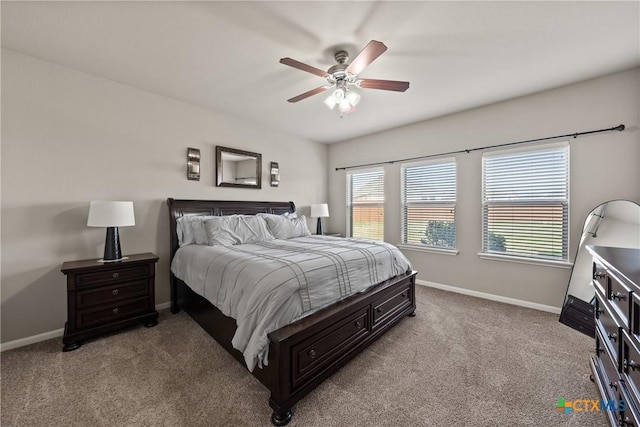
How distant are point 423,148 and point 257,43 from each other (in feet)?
9.78

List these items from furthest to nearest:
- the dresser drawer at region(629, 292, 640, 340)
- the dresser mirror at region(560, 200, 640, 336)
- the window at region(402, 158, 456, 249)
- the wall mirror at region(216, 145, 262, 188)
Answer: the window at region(402, 158, 456, 249)
the wall mirror at region(216, 145, 262, 188)
the dresser mirror at region(560, 200, 640, 336)
the dresser drawer at region(629, 292, 640, 340)

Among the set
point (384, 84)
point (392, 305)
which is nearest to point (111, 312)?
point (392, 305)

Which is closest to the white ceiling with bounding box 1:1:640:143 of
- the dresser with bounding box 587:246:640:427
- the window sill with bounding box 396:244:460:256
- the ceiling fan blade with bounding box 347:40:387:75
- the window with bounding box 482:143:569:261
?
the ceiling fan blade with bounding box 347:40:387:75

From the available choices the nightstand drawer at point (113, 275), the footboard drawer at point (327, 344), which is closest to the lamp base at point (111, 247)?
the nightstand drawer at point (113, 275)

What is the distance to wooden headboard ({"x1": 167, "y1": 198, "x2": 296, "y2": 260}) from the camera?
319cm

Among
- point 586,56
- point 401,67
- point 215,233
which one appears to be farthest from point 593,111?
point 215,233

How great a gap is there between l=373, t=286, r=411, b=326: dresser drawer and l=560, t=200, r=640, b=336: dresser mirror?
1.71 meters

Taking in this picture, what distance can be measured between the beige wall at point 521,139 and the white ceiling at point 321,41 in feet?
0.81

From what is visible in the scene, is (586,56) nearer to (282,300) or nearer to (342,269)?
(342,269)

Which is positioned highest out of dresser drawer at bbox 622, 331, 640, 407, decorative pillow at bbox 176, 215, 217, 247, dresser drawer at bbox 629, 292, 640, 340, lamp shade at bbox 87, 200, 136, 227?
lamp shade at bbox 87, 200, 136, 227

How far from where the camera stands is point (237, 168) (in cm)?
401

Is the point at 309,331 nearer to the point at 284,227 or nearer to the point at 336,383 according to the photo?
the point at 336,383

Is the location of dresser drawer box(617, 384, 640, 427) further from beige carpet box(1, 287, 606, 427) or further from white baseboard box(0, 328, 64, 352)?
white baseboard box(0, 328, 64, 352)

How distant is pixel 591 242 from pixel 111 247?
5.10 m
